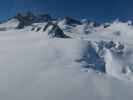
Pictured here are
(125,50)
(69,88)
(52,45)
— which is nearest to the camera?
(69,88)

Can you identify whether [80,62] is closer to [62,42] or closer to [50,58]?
[50,58]

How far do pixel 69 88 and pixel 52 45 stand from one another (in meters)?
9.63

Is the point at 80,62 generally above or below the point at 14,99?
above

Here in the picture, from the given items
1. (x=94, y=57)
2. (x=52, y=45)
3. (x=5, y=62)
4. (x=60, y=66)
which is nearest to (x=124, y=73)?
(x=94, y=57)

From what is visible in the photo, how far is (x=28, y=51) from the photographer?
69.2 feet

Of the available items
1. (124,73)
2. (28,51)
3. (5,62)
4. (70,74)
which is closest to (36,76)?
(70,74)

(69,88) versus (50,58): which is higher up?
(50,58)

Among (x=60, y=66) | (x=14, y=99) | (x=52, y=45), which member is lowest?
(x=14, y=99)

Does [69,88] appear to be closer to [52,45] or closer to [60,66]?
[60,66]

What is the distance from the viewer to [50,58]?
19188 millimetres

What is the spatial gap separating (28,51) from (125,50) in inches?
435

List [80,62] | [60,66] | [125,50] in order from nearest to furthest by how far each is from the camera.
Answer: [60,66]
[80,62]
[125,50]

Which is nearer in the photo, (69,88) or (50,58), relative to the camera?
(69,88)

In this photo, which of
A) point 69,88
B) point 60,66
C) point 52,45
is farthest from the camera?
point 52,45
